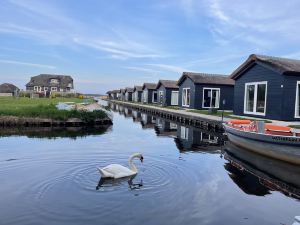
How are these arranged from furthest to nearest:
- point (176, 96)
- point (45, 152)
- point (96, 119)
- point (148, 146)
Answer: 1. point (176, 96)
2. point (96, 119)
3. point (148, 146)
4. point (45, 152)

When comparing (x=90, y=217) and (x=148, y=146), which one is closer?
(x=90, y=217)

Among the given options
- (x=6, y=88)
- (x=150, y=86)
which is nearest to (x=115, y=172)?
(x=150, y=86)

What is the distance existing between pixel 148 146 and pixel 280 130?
5.72 m

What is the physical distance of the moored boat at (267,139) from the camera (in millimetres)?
10508

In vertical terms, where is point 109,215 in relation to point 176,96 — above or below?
below

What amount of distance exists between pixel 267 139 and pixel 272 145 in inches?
10.6

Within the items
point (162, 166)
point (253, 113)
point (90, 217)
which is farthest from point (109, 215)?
point (253, 113)

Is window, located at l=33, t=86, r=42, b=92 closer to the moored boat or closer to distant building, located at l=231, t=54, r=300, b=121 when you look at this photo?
distant building, located at l=231, t=54, r=300, b=121

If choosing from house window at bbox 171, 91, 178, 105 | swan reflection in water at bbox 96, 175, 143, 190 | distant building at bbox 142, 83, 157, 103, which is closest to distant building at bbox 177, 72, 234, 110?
house window at bbox 171, 91, 178, 105

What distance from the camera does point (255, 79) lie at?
20.9 metres

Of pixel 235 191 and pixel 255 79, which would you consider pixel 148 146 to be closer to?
pixel 235 191

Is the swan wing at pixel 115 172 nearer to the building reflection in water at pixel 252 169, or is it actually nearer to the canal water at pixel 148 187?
the canal water at pixel 148 187

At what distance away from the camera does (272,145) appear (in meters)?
11.3

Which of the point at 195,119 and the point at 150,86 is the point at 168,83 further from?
the point at 195,119
